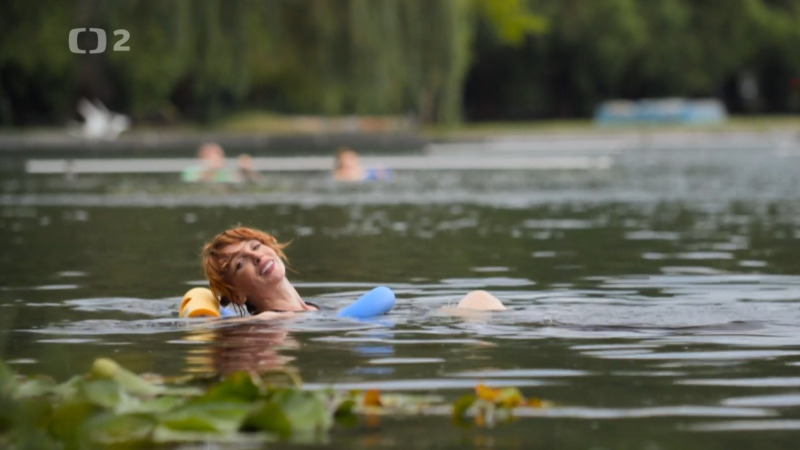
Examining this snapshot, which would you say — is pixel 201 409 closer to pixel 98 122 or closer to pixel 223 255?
pixel 223 255

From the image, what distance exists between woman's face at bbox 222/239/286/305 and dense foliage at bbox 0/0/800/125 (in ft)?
67.4

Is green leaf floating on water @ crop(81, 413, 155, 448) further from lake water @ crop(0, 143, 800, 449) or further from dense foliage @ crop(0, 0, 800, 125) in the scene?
dense foliage @ crop(0, 0, 800, 125)

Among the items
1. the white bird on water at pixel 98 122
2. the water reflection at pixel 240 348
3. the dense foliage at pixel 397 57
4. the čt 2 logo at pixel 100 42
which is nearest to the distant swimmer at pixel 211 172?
the čt 2 logo at pixel 100 42

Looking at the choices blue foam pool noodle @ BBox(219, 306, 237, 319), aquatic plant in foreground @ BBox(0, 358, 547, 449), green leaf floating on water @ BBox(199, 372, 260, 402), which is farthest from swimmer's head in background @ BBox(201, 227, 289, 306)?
green leaf floating on water @ BBox(199, 372, 260, 402)

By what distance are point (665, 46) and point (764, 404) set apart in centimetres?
7314

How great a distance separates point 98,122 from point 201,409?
50757 mm

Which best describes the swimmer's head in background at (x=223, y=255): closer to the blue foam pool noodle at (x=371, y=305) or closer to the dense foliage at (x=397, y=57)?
the blue foam pool noodle at (x=371, y=305)

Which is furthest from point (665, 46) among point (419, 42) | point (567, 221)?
point (567, 221)

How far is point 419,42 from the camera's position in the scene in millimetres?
47562

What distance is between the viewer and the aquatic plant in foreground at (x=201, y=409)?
7449 mm

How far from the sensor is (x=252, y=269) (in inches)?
495

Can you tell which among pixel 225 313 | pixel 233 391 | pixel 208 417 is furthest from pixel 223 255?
pixel 208 417

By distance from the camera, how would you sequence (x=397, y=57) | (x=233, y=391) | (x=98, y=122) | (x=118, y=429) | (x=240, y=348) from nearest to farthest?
(x=118, y=429) → (x=233, y=391) → (x=240, y=348) → (x=397, y=57) → (x=98, y=122)

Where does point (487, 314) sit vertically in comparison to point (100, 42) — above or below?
below
